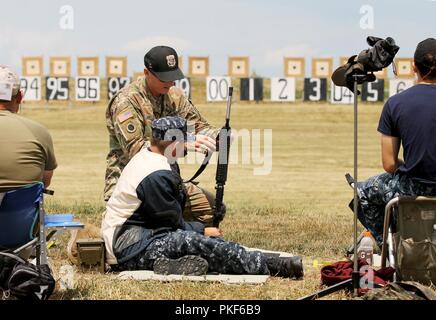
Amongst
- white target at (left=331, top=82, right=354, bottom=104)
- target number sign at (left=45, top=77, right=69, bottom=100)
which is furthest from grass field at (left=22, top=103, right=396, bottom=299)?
target number sign at (left=45, top=77, right=69, bottom=100)

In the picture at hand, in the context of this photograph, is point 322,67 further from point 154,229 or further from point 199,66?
point 154,229

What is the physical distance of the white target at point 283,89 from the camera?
47906 millimetres

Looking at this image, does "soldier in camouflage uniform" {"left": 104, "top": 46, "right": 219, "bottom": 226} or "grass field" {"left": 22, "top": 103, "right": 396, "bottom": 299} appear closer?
"grass field" {"left": 22, "top": 103, "right": 396, "bottom": 299}

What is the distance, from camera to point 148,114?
7.35m

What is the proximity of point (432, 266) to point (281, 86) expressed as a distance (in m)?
42.8

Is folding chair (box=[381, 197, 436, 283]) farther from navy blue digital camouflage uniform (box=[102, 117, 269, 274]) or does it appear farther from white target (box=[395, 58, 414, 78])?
white target (box=[395, 58, 414, 78])

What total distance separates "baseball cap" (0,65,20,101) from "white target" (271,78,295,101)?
42677 millimetres

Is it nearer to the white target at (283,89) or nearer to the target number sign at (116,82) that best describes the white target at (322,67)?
the white target at (283,89)

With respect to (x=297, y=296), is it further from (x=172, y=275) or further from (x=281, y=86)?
(x=281, y=86)

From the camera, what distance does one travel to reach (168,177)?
6.11 metres

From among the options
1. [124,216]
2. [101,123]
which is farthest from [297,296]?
[101,123]

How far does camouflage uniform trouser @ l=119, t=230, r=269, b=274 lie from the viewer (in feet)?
20.2

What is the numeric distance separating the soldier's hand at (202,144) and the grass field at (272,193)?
3.90ft

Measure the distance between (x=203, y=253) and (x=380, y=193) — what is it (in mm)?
1317
